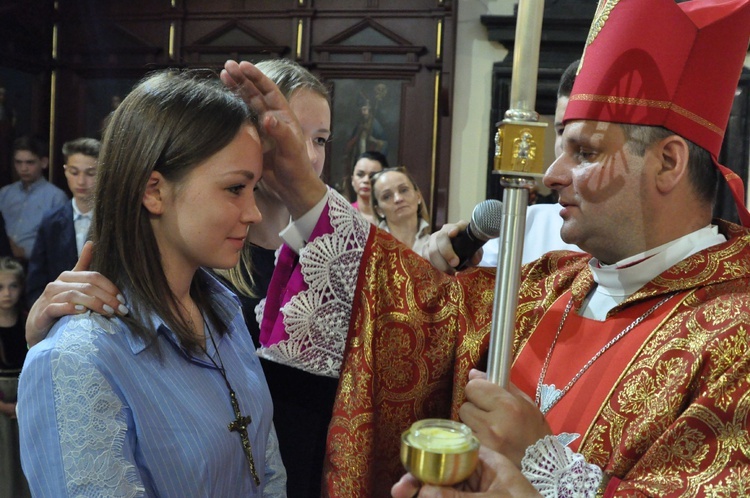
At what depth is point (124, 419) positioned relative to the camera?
151cm

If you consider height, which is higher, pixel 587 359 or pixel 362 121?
pixel 362 121

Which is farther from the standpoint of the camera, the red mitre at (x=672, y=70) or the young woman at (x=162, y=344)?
the red mitre at (x=672, y=70)

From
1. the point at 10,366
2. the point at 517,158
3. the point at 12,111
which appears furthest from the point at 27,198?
the point at 517,158

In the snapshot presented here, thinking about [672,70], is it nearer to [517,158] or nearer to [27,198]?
[517,158]

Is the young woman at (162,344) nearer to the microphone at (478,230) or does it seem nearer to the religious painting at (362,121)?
the microphone at (478,230)

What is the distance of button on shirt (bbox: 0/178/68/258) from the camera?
7070mm

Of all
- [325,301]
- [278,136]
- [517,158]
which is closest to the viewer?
[517,158]

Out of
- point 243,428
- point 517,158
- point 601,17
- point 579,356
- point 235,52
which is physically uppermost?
point 235,52

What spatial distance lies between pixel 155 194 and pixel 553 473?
3.19 ft

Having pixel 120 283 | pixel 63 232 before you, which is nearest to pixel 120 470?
pixel 120 283

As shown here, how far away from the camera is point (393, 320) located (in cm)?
201

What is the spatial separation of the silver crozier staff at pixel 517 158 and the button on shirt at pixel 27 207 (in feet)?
21.1

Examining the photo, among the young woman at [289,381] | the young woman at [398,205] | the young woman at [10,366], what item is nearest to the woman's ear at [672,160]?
the young woman at [289,381]

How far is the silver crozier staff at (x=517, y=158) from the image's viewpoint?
1.23 m
